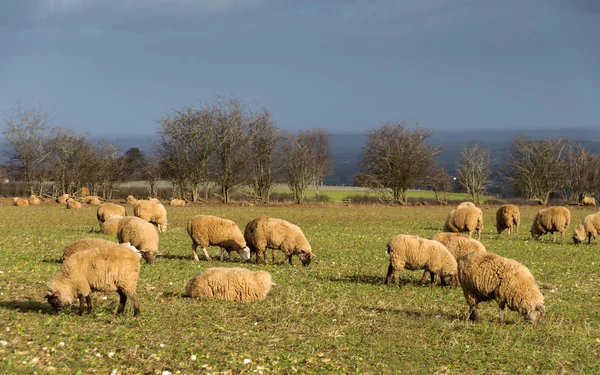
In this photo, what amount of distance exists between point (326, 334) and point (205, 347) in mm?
2337

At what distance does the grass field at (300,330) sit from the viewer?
30.7 ft

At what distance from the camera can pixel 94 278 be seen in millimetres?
11523

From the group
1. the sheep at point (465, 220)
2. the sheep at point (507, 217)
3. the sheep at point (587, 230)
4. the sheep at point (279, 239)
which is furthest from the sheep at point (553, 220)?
the sheep at point (279, 239)

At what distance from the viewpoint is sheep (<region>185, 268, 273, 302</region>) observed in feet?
44.5

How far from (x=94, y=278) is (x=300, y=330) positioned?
4.23 metres

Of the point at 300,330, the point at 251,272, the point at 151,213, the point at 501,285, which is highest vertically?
the point at 151,213

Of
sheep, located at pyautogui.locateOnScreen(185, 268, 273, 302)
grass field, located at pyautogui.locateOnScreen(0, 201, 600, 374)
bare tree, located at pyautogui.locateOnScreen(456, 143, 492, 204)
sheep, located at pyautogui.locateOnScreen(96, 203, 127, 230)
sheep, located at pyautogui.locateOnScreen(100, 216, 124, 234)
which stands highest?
bare tree, located at pyautogui.locateOnScreen(456, 143, 492, 204)

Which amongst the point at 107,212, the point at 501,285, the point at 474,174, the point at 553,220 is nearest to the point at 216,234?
the point at 501,285

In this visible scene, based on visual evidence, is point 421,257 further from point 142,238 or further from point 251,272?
point 142,238

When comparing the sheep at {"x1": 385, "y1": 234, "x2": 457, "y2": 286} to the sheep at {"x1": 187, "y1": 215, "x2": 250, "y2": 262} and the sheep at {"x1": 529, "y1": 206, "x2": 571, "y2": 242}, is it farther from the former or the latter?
the sheep at {"x1": 529, "y1": 206, "x2": 571, "y2": 242}

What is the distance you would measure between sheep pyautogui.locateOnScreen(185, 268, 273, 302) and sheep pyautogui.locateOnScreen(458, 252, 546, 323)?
15.4ft

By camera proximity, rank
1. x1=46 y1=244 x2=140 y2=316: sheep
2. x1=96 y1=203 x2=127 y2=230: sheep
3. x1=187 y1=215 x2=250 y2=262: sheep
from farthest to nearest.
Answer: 1. x1=96 y1=203 x2=127 y2=230: sheep
2. x1=187 y1=215 x2=250 y2=262: sheep
3. x1=46 y1=244 x2=140 y2=316: sheep

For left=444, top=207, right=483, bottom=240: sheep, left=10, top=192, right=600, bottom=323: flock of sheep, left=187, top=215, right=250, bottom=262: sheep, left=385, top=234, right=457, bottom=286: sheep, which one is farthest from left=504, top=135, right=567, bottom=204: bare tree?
left=385, top=234, right=457, bottom=286: sheep

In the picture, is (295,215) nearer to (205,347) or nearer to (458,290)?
(458,290)
